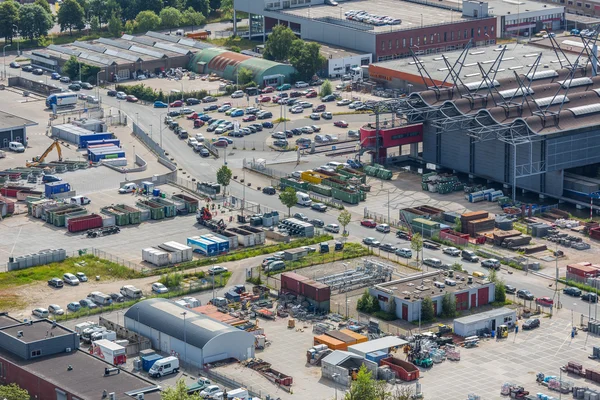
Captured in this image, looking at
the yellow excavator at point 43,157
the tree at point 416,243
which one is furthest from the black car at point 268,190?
the yellow excavator at point 43,157

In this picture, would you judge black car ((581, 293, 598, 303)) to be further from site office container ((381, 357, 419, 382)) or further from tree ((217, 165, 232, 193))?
tree ((217, 165, 232, 193))

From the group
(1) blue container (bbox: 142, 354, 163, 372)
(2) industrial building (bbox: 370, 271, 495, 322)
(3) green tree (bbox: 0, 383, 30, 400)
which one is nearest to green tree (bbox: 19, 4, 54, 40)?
(2) industrial building (bbox: 370, 271, 495, 322)

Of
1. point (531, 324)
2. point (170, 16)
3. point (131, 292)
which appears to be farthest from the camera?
point (170, 16)

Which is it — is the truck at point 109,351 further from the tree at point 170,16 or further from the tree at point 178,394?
the tree at point 170,16

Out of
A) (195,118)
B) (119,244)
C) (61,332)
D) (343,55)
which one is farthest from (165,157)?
(61,332)

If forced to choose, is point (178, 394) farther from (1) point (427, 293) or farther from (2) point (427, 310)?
(1) point (427, 293)

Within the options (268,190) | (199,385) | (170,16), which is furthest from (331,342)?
(170,16)
